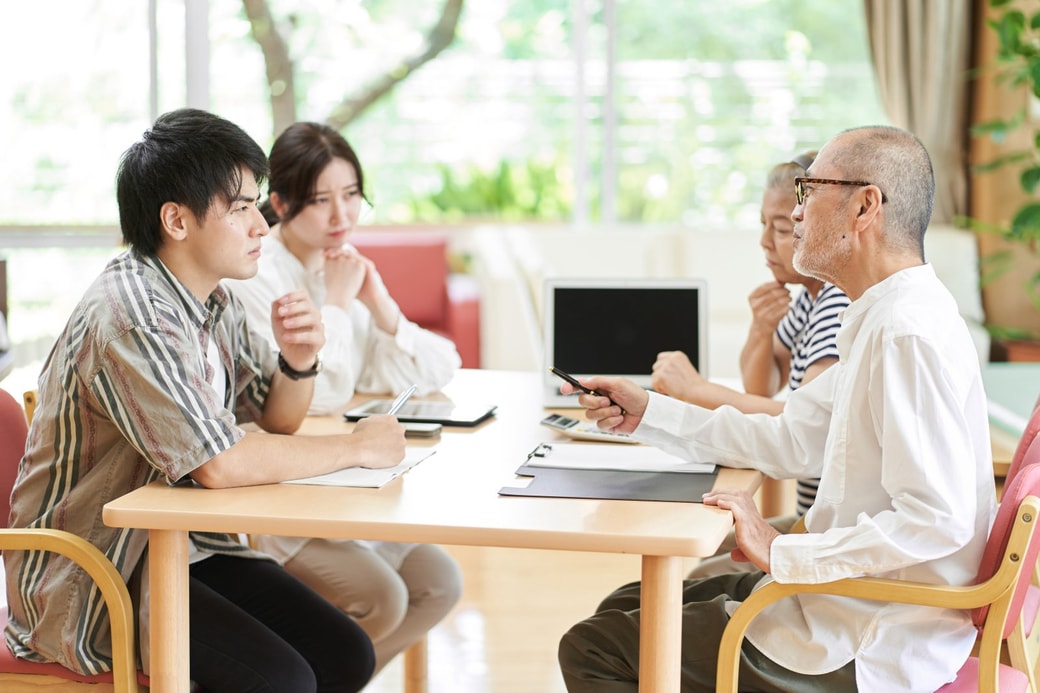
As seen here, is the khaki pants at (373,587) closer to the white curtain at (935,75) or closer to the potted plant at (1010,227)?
the potted plant at (1010,227)

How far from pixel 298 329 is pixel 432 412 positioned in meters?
0.39

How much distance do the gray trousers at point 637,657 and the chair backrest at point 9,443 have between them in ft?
3.07

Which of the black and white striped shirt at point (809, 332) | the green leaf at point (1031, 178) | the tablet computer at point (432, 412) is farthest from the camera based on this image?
the green leaf at point (1031, 178)

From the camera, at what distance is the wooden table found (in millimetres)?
1529

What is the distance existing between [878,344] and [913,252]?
179 millimetres

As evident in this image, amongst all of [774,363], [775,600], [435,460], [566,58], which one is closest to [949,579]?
[775,600]

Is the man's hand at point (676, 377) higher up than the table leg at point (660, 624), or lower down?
higher up

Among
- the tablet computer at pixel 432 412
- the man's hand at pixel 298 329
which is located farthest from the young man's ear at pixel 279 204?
the man's hand at pixel 298 329

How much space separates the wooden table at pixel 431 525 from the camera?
153 centimetres

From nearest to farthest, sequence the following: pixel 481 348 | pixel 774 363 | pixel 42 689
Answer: pixel 42 689, pixel 774 363, pixel 481 348

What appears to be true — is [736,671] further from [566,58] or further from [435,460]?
[566,58]

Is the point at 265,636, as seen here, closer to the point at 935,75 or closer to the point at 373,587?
the point at 373,587

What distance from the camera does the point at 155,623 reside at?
163 centimetres

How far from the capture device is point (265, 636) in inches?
70.1
